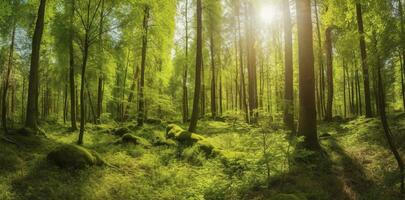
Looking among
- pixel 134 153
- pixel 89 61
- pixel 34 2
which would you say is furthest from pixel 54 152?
pixel 89 61

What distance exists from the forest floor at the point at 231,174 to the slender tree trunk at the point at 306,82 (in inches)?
29.2

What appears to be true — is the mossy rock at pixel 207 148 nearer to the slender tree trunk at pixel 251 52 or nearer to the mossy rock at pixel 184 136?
the mossy rock at pixel 184 136

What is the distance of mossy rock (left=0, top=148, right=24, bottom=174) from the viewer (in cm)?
790

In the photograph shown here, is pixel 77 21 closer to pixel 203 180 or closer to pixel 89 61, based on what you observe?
pixel 89 61

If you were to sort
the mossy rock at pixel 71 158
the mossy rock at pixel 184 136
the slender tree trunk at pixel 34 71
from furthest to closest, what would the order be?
1. the mossy rock at pixel 184 136
2. the slender tree trunk at pixel 34 71
3. the mossy rock at pixel 71 158

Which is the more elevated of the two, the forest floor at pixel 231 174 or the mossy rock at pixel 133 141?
the mossy rock at pixel 133 141

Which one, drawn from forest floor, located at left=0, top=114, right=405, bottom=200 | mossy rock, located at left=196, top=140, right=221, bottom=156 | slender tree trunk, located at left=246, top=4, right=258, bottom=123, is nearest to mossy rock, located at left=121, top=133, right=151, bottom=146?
forest floor, located at left=0, top=114, right=405, bottom=200

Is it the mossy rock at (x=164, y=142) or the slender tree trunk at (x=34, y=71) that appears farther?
the mossy rock at (x=164, y=142)

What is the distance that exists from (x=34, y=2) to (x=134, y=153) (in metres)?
8.75

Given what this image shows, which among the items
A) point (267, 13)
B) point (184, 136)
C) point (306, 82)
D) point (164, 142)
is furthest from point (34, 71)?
point (267, 13)

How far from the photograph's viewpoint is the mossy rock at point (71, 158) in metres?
8.59

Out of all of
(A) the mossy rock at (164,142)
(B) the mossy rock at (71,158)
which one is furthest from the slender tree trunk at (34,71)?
(A) the mossy rock at (164,142)

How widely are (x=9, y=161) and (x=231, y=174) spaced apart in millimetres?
6070

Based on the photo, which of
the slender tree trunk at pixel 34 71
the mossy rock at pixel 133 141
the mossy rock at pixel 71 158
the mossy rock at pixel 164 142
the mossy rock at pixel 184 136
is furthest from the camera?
the mossy rock at pixel 133 141
